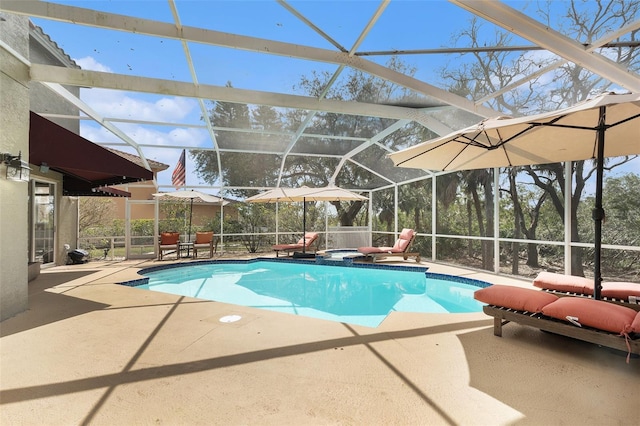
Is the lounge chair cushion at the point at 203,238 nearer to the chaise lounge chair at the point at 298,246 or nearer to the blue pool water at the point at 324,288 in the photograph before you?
the blue pool water at the point at 324,288

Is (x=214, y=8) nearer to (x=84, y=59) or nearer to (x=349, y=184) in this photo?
(x=84, y=59)

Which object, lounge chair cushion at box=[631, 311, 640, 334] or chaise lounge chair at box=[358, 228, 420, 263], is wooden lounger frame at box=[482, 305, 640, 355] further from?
chaise lounge chair at box=[358, 228, 420, 263]

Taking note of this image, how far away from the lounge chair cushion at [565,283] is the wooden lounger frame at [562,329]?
4.83 ft

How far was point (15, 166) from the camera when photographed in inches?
152

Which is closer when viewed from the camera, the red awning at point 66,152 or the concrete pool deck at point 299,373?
the concrete pool deck at point 299,373

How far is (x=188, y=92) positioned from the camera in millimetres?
5801

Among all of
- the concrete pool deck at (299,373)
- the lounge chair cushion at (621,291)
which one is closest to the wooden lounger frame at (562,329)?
the concrete pool deck at (299,373)

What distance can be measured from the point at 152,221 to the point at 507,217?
512 inches

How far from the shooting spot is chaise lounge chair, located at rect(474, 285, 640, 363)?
271 cm

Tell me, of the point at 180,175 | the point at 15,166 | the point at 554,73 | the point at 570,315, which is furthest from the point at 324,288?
the point at 180,175

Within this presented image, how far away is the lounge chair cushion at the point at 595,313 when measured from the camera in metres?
2.75

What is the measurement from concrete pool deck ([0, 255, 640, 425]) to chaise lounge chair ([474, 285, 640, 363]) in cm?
25

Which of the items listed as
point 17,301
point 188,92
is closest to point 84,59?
point 188,92

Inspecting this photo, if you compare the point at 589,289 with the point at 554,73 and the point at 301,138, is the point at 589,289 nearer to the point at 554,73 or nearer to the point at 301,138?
the point at 554,73
